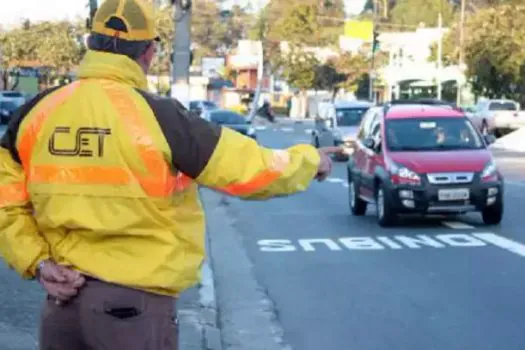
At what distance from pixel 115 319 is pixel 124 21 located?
100cm

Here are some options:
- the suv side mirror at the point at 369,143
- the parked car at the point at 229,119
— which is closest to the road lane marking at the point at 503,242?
the suv side mirror at the point at 369,143

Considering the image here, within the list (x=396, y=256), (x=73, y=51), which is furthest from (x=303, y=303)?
(x=73, y=51)

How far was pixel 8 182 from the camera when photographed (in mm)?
4137

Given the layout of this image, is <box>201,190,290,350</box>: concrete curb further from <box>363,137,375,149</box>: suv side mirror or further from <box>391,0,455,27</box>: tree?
<box>391,0,455,27</box>: tree

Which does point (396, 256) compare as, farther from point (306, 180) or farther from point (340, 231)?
point (306, 180)

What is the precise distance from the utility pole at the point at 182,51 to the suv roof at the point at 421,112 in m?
3.21

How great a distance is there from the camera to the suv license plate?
16922 mm

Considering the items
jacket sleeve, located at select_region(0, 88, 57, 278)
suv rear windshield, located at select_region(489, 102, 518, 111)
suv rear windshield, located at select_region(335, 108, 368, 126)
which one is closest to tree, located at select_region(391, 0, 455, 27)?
suv rear windshield, located at select_region(489, 102, 518, 111)

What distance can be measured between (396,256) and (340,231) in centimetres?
325

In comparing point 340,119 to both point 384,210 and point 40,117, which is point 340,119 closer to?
point 384,210

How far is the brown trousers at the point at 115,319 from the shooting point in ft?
12.5

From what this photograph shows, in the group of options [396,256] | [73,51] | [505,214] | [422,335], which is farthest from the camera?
[73,51]

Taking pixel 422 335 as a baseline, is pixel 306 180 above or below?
above

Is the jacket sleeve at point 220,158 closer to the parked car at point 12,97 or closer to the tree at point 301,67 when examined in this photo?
the parked car at point 12,97
